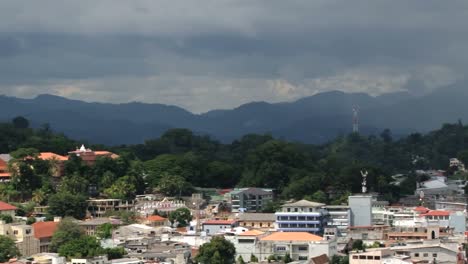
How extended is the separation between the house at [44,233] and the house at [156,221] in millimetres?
5965

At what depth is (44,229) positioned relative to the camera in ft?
154

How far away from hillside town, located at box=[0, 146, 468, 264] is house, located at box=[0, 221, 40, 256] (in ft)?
0.15

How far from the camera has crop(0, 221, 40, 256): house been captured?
148 ft

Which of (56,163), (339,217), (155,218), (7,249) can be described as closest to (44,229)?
(7,249)

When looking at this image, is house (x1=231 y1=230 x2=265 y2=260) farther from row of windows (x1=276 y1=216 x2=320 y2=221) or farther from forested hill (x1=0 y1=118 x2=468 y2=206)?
forested hill (x1=0 y1=118 x2=468 y2=206)

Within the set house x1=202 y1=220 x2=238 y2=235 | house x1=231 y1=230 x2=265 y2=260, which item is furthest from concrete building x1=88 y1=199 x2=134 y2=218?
house x1=231 y1=230 x2=265 y2=260

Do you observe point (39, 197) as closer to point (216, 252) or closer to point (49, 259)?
point (49, 259)

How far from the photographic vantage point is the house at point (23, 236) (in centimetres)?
4506

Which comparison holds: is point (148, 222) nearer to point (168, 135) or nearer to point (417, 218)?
point (417, 218)

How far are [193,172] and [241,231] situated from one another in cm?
1837

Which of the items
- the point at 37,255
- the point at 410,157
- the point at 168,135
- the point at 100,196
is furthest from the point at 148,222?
the point at 410,157

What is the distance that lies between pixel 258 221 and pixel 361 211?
17.7ft

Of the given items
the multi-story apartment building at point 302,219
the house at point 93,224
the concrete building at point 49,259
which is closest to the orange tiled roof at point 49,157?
the house at point 93,224

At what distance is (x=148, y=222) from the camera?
5225 cm
